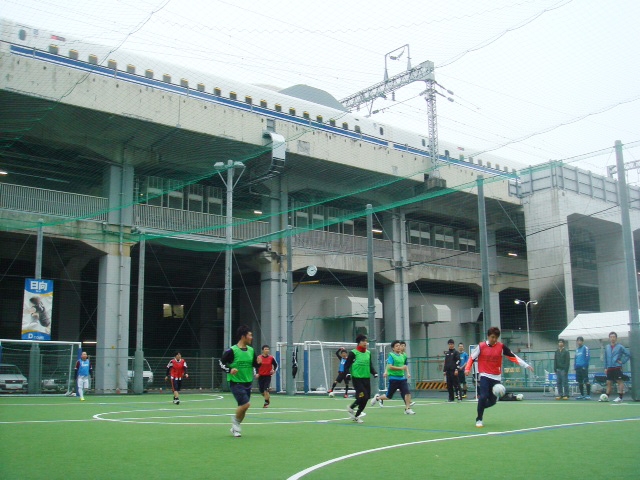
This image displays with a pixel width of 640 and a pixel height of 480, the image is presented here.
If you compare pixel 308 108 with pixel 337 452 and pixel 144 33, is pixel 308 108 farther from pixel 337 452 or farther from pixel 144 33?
pixel 337 452

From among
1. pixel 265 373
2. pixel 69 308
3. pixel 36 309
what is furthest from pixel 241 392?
pixel 69 308

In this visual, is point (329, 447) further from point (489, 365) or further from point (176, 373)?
point (176, 373)

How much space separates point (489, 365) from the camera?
465 inches

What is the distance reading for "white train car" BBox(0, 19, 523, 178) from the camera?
2884 cm

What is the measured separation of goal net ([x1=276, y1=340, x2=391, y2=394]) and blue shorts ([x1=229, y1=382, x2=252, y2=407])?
2058 cm

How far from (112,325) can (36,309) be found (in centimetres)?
596

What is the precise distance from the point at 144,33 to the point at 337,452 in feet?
35.4

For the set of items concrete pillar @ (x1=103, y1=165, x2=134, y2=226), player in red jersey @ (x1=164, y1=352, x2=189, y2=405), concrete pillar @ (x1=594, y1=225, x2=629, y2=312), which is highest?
concrete pillar @ (x1=103, y1=165, x2=134, y2=226)

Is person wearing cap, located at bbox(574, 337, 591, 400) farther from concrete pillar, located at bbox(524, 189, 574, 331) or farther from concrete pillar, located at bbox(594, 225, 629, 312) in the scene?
concrete pillar, located at bbox(594, 225, 629, 312)

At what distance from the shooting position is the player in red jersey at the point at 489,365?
11.7 metres

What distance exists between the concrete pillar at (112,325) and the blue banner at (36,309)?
5.22m

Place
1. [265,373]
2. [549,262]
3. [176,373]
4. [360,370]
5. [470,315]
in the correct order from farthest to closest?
[470,315], [549,262], [176,373], [265,373], [360,370]

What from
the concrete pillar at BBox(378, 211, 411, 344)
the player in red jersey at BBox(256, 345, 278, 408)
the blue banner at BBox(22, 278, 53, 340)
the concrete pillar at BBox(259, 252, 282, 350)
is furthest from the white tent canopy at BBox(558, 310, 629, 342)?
the blue banner at BBox(22, 278, 53, 340)

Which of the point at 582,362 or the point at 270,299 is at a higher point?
the point at 270,299
